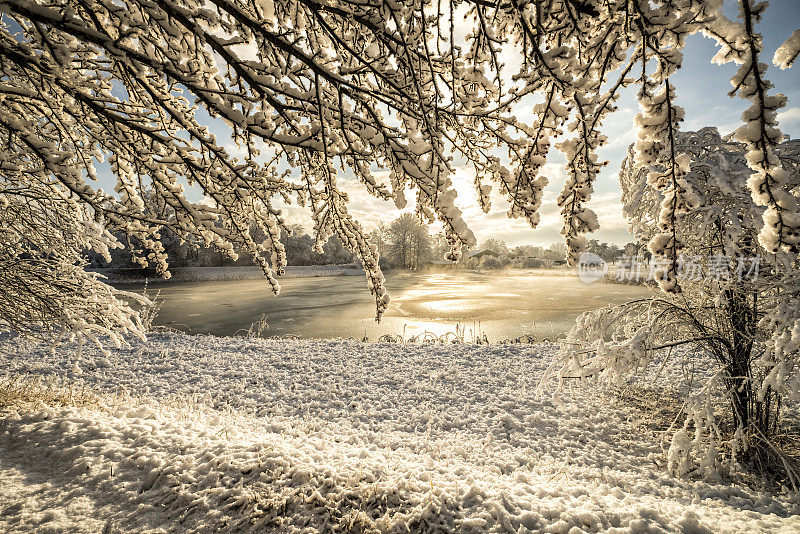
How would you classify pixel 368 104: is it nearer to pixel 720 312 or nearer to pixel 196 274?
pixel 720 312

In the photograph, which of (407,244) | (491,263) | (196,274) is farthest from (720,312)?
(407,244)

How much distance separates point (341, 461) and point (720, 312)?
387cm

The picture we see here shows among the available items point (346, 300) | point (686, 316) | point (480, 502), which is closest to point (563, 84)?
point (480, 502)

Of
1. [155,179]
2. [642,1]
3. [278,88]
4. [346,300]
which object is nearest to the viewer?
[642,1]

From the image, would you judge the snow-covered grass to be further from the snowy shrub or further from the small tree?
the snowy shrub

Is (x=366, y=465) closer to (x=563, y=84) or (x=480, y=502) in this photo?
(x=480, y=502)

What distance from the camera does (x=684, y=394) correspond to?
15.3 ft

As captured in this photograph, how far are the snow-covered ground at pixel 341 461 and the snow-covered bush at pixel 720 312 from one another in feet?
1.78

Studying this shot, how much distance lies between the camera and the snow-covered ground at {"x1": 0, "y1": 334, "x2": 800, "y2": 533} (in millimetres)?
2068

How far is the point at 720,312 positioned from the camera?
3.33 meters

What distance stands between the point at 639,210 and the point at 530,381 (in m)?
2.85

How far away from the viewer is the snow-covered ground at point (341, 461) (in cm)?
207

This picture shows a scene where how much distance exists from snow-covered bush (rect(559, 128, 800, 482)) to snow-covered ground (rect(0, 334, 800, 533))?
0.54 meters

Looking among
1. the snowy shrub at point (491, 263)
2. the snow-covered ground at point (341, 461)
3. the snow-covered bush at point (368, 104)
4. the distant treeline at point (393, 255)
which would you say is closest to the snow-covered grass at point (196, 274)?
the distant treeline at point (393, 255)
